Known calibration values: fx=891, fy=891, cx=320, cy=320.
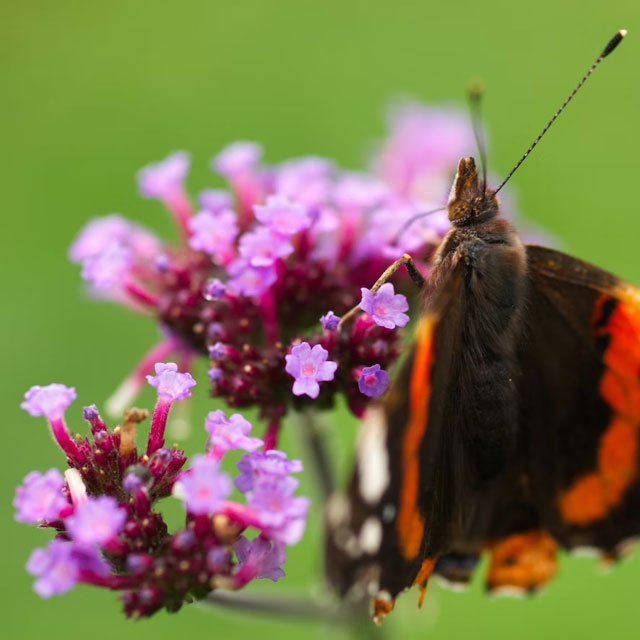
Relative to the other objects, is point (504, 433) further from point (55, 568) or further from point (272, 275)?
point (55, 568)

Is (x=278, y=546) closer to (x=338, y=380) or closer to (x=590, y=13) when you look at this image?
(x=338, y=380)

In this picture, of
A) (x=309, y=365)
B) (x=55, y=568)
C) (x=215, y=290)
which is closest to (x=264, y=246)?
(x=215, y=290)

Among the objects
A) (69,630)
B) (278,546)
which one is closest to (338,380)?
(278,546)

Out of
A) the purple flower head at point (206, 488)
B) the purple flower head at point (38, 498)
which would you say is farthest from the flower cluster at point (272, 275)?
the purple flower head at point (38, 498)

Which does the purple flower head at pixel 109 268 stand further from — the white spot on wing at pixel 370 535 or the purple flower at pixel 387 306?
the white spot on wing at pixel 370 535

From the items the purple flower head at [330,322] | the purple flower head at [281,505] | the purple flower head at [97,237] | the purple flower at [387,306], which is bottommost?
the purple flower head at [97,237]

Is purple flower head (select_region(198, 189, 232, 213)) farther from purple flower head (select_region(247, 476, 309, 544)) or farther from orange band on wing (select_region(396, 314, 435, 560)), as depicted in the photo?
purple flower head (select_region(247, 476, 309, 544))
